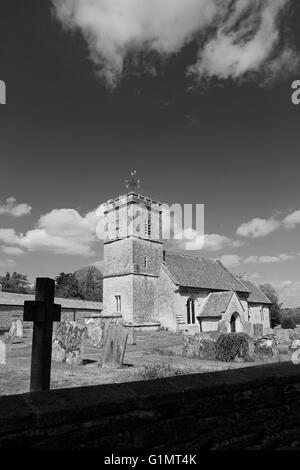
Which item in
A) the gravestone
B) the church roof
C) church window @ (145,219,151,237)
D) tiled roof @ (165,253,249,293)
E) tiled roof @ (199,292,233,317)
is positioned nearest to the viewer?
→ the gravestone

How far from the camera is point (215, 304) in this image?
107 ft

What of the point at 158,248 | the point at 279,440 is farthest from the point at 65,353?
the point at 158,248

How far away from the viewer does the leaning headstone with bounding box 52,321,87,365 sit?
38.7 feet

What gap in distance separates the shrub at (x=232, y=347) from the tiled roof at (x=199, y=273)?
62.7ft

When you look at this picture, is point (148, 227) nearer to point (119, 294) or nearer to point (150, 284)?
point (150, 284)

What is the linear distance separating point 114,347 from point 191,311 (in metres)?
23.2

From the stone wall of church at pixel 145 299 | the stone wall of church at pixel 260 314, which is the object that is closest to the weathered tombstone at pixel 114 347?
the stone wall of church at pixel 145 299

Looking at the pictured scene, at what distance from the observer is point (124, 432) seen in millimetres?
2625

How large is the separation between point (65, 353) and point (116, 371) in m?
2.79

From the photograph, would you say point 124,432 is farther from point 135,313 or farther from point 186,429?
point 135,313

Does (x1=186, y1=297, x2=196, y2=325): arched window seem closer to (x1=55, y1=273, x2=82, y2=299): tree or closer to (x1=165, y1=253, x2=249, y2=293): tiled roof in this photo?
(x1=165, y1=253, x2=249, y2=293): tiled roof

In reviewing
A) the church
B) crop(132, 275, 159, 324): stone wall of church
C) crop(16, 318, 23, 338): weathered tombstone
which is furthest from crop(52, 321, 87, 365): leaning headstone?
crop(132, 275, 159, 324): stone wall of church

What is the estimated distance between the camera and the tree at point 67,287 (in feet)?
199

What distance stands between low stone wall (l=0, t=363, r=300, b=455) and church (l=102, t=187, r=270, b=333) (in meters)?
27.6
